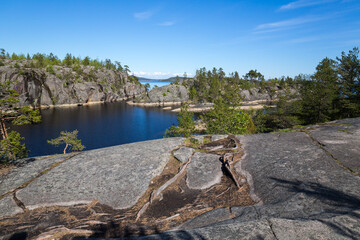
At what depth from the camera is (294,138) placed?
1195cm

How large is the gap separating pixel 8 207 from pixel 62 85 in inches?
5448

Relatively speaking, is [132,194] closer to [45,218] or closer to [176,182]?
[176,182]

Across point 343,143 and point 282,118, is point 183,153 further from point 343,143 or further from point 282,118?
point 282,118

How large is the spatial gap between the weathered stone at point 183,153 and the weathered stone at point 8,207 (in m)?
7.03

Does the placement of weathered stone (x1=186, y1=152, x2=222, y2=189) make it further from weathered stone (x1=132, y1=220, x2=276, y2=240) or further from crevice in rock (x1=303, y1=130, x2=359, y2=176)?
crevice in rock (x1=303, y1=130, x2=359, y2=176)

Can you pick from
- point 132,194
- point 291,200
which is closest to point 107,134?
point 132,194

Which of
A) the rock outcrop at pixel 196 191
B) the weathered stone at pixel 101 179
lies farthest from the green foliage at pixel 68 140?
the weathered stone at pixel 101 179

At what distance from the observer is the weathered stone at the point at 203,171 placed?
28.5ft

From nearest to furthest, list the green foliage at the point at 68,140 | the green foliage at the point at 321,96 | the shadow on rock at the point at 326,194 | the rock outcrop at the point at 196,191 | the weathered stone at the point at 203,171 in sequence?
1. the rock outcrop at the point at 196,191
2. the shadow on rock at the point at 326,194
3. the weathered stone at the point at 203,171
4. the green foliage at the point at 68,140
5. the green foliage at the point at 321,96

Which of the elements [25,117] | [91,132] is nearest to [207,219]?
[25,117]

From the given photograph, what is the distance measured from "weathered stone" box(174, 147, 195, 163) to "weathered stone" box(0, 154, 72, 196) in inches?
267

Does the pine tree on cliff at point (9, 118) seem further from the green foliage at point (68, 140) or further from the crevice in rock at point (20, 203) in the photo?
the green foliage at point (68, 140)

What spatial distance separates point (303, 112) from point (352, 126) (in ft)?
93.9

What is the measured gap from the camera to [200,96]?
145750mm
